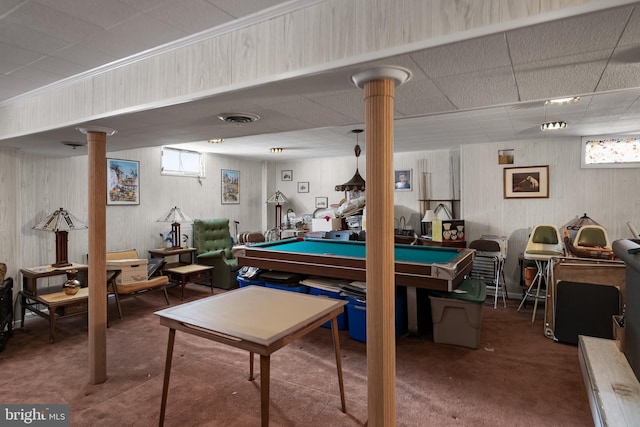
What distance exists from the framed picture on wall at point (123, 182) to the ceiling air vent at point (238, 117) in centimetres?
359

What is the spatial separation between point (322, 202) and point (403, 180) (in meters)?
1.92

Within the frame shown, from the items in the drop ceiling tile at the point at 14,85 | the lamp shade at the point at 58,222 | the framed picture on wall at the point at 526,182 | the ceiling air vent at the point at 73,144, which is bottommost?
the lamp shade at the point at 58,222

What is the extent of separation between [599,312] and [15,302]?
6706 millimetres

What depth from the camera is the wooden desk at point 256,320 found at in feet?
6.34

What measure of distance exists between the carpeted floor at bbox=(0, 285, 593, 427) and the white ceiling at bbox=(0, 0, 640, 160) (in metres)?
2.16

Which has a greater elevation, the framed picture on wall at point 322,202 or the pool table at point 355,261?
the framed picture on wall at point 322,202

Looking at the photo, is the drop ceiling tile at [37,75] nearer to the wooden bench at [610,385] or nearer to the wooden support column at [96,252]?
the wooden support column at [96,252]

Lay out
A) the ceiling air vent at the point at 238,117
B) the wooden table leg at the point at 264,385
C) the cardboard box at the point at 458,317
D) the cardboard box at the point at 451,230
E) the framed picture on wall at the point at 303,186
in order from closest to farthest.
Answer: the wooden table leg at the point at 264,385 < the ceiling air vent at the point at 238,117 < the cardboard box at the point at 458,317 < the cardboard box at the point at 451,230 < the framed picture on wall at the point at 303,186

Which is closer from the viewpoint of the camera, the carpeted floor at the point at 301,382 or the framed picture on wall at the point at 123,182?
the carpeted floor at the point at 301,382

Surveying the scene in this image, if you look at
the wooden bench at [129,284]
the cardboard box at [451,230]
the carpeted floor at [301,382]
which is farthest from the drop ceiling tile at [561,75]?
the wooden bench at [129,284]

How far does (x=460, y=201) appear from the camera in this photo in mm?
6227

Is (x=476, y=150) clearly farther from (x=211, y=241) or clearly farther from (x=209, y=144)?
(x=211, y=241)

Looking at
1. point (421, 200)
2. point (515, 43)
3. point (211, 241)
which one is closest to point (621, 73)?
point (515, 43)
